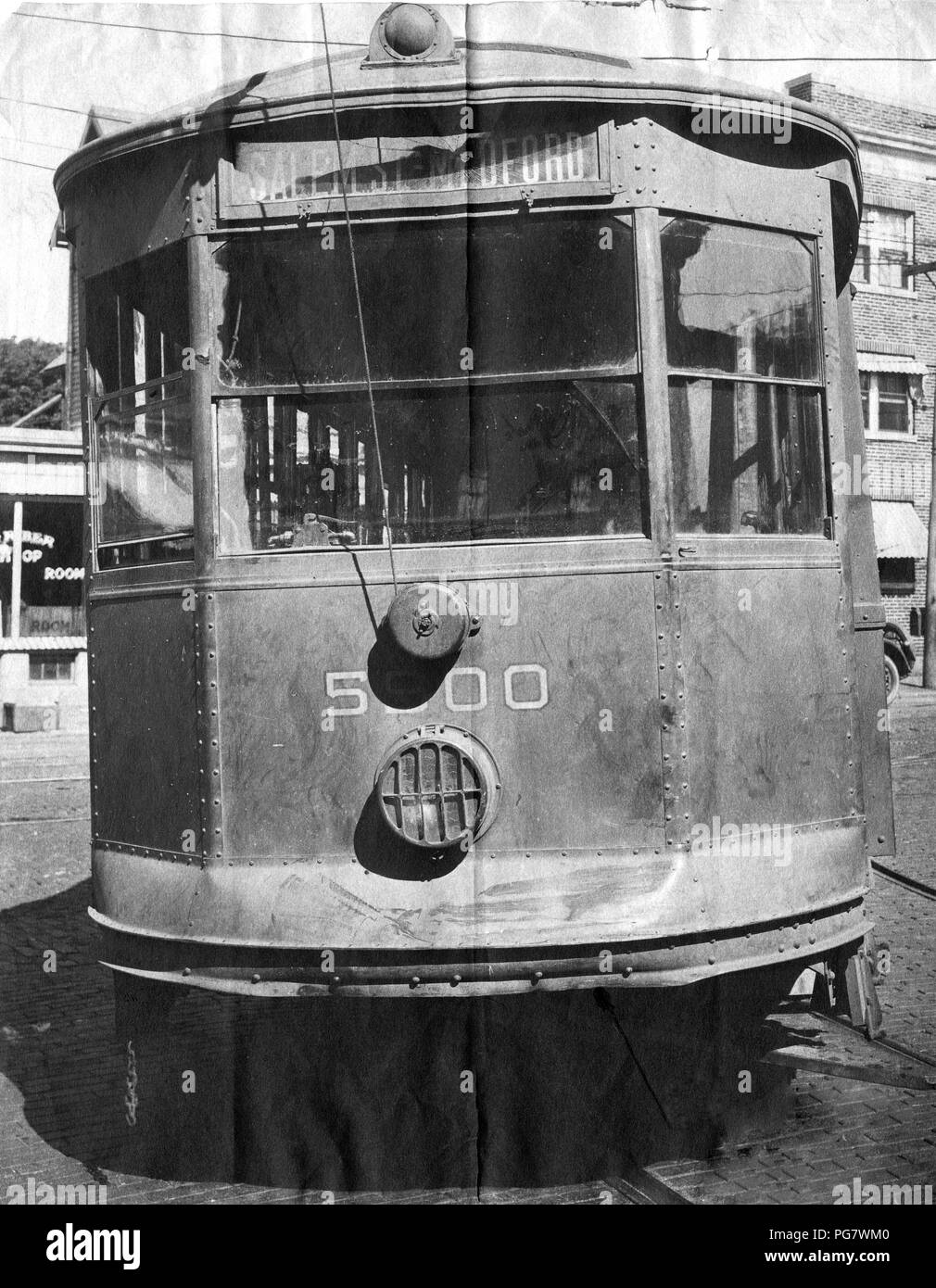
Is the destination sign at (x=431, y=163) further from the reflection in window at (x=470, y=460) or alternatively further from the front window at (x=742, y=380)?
the reflection in window at (x=470, y=460)

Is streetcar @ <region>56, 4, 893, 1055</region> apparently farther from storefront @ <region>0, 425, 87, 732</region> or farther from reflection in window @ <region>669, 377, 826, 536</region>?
storefront @ <region>0, 425, 87, 732</region>

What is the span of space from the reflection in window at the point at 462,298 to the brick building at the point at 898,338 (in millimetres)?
17468

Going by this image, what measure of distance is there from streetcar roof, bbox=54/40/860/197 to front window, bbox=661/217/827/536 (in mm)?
397

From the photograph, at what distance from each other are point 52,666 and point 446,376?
16.3 m

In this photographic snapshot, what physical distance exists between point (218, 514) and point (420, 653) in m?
0.82

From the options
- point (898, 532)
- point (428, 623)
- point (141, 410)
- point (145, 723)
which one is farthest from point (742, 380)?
point (898, 532)

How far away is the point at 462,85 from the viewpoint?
403 centimetres

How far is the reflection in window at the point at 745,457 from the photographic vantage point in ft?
14.1

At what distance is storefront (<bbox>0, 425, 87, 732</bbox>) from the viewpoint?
18797mm

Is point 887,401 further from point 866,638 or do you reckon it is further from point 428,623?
point 428,623

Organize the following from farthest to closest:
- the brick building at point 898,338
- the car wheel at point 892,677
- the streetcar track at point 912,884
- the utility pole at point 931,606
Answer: the brick building at point 898,338 < the utility pole at point 931,606 < the car wheel at point 892,677 < the streetcar track at point 912,884
